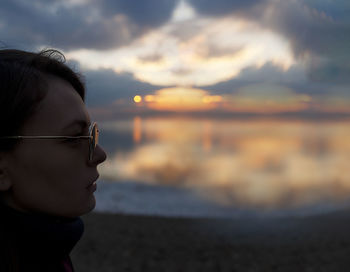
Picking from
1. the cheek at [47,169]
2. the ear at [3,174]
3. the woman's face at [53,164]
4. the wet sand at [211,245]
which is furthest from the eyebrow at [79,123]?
the wet sand at [211,245]

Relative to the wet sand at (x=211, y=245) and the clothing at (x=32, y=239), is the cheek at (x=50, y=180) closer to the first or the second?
the clothing at (x=32, y=239)

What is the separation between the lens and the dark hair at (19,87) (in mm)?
1121

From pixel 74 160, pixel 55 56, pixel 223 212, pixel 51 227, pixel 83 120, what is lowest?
pixel 223 212

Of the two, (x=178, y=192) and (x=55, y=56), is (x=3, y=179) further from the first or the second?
(x=178, y=192)

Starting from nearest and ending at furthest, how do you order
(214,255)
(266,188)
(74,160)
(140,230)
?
(74,160) → (214,255) → (140,230) → (266,188)

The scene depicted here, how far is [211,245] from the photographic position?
6746mm

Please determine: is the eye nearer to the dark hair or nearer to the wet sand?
the dark hair

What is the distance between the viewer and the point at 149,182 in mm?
16844

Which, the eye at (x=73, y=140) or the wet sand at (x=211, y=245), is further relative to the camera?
the wet sand at (x=211, y=245)

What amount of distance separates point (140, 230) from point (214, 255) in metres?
2.60

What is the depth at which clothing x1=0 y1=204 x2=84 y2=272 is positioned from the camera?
1.12 metres

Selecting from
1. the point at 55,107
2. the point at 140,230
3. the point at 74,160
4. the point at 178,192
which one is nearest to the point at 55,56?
the point at 55,107

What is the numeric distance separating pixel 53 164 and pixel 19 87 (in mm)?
352

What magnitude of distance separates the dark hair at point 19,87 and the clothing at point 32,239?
0.30 metres
